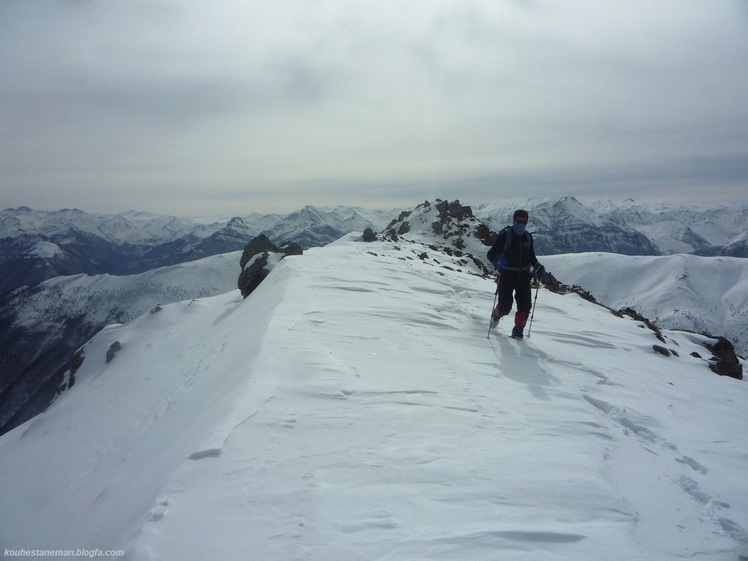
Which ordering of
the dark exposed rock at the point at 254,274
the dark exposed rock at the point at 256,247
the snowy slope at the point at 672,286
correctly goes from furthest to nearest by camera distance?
1. the snowy slope at the point at 672,286
2. the dark exposed rock at the point at 256,247
3. the dark exposed rock at the point at 254,274

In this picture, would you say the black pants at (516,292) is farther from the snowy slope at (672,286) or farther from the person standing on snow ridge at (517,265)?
the snowy slope at (672,286)

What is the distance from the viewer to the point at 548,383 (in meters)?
Answer: 6.61

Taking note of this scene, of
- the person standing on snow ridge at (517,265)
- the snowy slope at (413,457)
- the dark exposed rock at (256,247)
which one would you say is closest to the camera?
the snowy slope at (413,457)

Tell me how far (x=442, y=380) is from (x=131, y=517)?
4.39 meters

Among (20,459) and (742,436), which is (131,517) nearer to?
(742,436)

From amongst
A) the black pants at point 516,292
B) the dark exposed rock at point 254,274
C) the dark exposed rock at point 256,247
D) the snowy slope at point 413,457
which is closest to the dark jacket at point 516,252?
the black pants at point 516,292

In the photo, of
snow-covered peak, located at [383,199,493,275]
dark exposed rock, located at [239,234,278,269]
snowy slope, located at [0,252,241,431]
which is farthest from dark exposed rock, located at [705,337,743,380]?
snowy slope, located at [0,252,241,431]

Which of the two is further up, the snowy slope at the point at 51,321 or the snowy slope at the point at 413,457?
the snowy slope at the point at 413,457

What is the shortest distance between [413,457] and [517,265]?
6102 mm

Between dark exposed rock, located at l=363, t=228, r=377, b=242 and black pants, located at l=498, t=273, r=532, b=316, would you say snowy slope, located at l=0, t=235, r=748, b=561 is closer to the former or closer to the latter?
black pants, located at l=498, t=273, r=532, b=316

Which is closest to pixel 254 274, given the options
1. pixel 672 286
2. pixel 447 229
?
pixel 447 229

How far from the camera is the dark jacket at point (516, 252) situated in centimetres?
891

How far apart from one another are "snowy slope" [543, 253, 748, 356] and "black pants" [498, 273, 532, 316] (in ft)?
412

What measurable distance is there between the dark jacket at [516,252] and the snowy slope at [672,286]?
126 m
